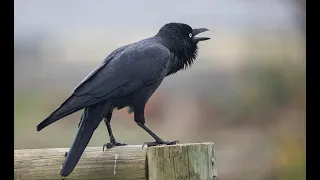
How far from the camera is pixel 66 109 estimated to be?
2467mm

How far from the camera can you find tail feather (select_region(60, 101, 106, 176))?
2.38m

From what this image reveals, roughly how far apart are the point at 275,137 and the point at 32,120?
1551 mm

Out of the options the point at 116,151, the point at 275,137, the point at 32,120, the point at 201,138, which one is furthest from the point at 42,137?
the point at 275,137

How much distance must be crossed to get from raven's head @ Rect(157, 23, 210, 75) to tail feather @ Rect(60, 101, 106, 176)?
0.49 m

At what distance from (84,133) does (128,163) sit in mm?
283

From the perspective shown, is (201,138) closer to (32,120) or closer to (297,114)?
(297,114)

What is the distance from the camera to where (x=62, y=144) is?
3395mm

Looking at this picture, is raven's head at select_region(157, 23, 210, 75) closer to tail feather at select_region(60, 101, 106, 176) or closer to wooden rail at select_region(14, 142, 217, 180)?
tail feather at select_region(60, 101, 106, 176)

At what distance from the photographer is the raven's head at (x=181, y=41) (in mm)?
3021

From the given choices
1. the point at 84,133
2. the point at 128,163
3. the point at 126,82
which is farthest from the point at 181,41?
the point at 128,163

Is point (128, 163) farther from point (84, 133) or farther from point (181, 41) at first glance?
point (181, 41)

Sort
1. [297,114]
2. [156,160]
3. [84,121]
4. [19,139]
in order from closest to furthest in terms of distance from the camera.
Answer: [156,160] < [84,121] < [19,139] < [297,114]

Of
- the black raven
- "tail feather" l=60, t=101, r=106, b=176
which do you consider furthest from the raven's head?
"tail feather" l=60, t=101, r=106, b=176
